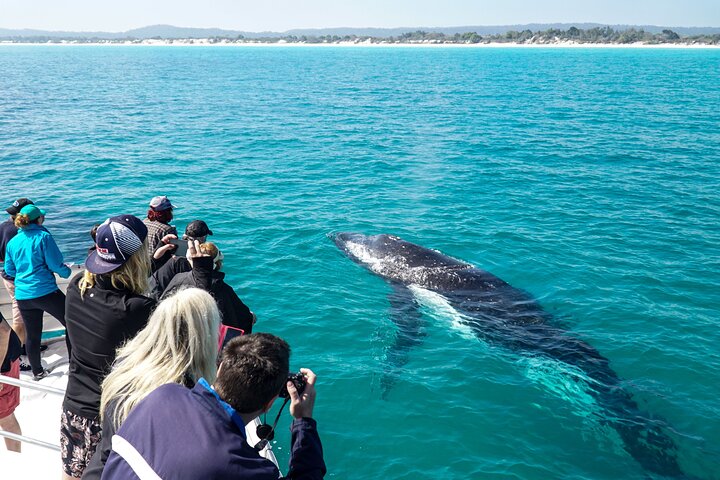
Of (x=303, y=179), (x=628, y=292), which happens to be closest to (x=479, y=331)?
(x=628, y=292)

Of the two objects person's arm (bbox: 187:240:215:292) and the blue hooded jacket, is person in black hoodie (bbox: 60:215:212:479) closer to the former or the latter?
person's arm (bbox: 187:240:215:292)

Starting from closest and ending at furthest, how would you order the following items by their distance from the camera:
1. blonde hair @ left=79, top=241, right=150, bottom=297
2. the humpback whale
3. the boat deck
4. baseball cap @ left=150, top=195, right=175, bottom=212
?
blonde hair @ left=79, top=241, right=150, bottom=297, the boat deck, baseball cap @ left=150, top=195, right=175, bottom=212, the humpback whale

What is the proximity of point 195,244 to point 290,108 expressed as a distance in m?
43.6

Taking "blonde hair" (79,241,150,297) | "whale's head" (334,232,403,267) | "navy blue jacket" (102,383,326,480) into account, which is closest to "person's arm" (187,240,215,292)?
"blonde hair" (79,241,150,297)

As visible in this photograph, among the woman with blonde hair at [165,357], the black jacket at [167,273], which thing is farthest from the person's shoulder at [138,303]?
the black jacket at [167,273]

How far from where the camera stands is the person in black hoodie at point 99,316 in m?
4.66

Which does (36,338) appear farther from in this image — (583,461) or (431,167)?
(431,167)

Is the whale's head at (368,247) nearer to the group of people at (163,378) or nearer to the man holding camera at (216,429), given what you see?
the group of people at (163,378)

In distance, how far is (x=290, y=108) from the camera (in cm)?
4844

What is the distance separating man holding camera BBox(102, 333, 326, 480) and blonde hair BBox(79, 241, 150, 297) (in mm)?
1695

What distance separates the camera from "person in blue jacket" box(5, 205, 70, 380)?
7.67m

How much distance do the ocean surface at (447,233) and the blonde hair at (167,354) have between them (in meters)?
5.50

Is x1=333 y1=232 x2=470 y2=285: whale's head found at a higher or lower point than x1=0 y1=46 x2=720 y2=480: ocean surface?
higher

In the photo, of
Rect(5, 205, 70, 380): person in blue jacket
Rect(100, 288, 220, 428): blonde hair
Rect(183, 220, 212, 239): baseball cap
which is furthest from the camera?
Rect(5, 205, 70, 380): person in blue jacket
